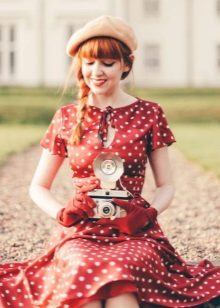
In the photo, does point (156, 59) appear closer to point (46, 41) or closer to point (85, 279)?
point (46, 41)

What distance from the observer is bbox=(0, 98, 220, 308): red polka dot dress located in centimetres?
300

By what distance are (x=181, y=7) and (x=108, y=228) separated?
30310mm

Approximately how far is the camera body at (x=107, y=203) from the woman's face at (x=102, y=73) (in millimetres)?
461

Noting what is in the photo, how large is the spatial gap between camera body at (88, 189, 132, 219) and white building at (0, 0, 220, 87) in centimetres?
2848

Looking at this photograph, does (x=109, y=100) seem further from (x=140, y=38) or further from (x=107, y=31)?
(x=140, y=38)

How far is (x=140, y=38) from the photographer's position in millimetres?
33219

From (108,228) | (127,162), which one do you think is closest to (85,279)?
(108,228)

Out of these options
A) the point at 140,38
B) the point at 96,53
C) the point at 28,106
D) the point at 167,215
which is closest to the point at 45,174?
the point at 96,53

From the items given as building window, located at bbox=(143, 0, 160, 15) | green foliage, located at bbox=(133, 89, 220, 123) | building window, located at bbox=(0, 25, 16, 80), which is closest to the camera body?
green foliage, located at bbox=(133, 89, 220, 123)

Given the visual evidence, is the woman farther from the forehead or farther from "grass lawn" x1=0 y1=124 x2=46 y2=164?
"grass lawn" x1=0 y1=124 x2=46 y2=164

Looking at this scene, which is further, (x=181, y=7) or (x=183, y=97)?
(x=181, y=7)

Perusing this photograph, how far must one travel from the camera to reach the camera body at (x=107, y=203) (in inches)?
128

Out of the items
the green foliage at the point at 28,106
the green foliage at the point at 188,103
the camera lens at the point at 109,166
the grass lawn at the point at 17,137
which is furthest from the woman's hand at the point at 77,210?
the green foliage at the point at 188,103

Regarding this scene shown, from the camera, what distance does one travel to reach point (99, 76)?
3432 mm
